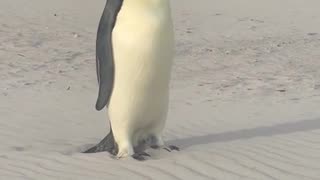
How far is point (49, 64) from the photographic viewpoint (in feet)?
36.9

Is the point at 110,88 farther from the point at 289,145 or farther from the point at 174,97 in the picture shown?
the point at 174,97

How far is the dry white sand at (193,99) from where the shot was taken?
551cm

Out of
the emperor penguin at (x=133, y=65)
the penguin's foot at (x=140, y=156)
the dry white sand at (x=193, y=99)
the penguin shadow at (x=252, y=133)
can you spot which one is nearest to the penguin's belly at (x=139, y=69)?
the emperor penguin at (x=133, y=65)

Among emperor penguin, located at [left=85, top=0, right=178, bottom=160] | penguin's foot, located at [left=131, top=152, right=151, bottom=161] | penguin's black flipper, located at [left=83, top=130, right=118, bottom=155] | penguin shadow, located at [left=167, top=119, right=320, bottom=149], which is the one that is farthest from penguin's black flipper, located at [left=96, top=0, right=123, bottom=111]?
penguin shadow, located at [left=167, top=119, right=320, bottom=149]

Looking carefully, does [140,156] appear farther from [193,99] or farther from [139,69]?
[193,99]

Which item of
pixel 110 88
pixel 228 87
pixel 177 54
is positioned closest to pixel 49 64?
pixel 177 54

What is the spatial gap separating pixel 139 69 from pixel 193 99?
11.4 feet

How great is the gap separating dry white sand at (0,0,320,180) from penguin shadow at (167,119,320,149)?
0.06 feet

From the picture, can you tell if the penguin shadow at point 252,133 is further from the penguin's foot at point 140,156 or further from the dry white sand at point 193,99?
the penguin's foot at point 140,156

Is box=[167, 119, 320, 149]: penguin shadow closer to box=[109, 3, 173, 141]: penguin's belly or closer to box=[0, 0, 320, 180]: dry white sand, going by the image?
box=[0, 0, 320, 180]: dry white sand

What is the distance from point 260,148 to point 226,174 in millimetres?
865

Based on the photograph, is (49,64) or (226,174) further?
(49,64)

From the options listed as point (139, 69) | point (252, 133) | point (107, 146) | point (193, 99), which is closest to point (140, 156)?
point (107, 146)

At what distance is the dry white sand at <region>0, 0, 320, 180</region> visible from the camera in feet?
18.1
